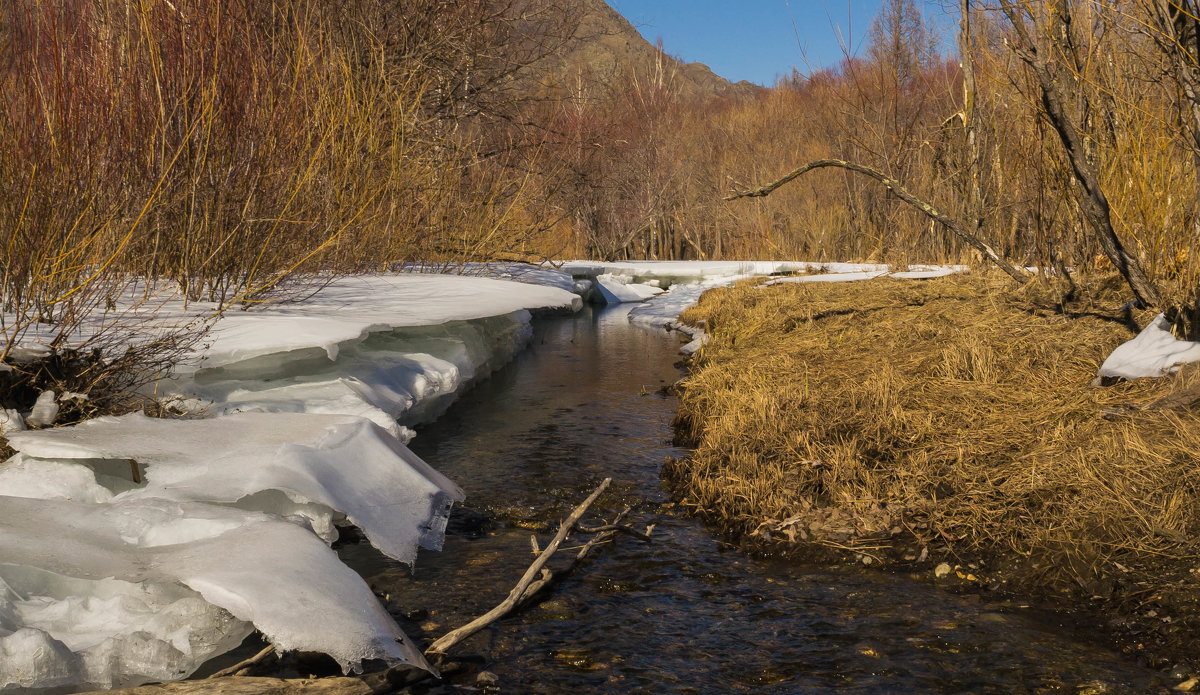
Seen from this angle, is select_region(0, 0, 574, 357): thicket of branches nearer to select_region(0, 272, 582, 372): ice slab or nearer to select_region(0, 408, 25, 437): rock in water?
select_region(0, 272, 582, 372): ice slab

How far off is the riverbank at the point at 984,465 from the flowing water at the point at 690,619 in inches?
7.9

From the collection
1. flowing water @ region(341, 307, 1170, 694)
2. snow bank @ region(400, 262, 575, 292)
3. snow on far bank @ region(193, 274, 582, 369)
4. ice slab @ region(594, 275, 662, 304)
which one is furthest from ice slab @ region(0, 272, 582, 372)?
ice slab @ region(594, 275, 662, 304)

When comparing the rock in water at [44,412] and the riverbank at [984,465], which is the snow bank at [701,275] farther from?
the rock in water at [44,412]

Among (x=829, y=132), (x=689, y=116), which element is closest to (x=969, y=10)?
(x=829, y=132)

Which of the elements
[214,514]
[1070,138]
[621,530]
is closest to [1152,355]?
[1070,138]

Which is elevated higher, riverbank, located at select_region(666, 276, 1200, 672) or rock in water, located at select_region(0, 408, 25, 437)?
rock in water, located at select_region(0, 408, 25, 437)

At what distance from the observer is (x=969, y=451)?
14.2 ft

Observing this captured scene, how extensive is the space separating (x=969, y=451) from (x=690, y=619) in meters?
1.83

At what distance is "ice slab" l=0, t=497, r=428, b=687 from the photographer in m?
2.47

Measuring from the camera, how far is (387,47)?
983 centimetres

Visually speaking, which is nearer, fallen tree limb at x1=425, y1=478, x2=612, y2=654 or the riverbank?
fallen tree limb at x1=425, y1=478, x2=612, y2=654

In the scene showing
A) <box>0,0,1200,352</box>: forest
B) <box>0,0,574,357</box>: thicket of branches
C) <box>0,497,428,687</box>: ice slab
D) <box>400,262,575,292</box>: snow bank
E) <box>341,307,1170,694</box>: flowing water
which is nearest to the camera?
<box>0,497,428,687</box>: ice slab

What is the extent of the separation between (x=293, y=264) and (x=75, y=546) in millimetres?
3842

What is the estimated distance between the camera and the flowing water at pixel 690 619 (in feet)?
9.17
